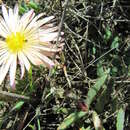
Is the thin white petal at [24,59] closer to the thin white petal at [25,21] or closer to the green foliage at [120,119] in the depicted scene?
the thin white petal at [25,21]

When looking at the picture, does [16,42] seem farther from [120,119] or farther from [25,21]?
[120,119]

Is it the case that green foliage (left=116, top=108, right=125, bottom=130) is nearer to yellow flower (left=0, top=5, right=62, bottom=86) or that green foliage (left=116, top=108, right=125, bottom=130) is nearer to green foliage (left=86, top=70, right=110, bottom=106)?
green foliage (left=86, top=70, right=110, bottom=106)

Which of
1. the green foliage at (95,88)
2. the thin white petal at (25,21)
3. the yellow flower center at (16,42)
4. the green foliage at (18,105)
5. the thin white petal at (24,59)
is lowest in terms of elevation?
the green foliage at (18,105)

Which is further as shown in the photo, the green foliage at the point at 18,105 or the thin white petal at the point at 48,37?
the green foliage at the point at 18,105

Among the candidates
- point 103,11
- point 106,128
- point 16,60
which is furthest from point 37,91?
point 103,11

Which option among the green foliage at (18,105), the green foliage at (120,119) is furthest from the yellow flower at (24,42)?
the green foliage at (120,119)

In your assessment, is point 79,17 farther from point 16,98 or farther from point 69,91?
point 16,98
